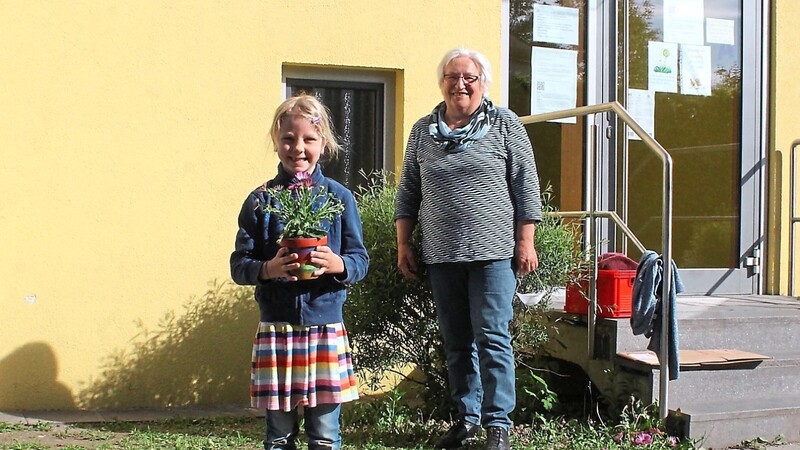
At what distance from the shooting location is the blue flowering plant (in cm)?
338

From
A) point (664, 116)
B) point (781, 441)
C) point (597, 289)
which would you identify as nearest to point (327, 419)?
point (597, 289)

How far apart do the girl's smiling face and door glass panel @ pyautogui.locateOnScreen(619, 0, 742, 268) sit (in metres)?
3.78

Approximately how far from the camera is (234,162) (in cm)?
575

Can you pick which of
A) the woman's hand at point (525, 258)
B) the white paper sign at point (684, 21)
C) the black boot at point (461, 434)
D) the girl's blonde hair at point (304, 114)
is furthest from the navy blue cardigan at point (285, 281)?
the white paper sign at point (684, 21)

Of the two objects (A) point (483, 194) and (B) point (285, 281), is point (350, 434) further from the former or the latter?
(B) point (285, 281)

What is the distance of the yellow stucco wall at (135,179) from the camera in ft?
17.6

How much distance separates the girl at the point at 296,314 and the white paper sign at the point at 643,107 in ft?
12.3


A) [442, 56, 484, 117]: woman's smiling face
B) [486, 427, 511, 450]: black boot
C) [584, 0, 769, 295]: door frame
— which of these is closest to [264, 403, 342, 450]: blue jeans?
[486, 427, 511, 450]: black boot

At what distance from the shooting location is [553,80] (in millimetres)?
6578

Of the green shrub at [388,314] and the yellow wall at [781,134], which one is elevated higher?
the yellow wall at [781,134]

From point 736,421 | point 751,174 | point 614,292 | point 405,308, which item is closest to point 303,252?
point 405,308

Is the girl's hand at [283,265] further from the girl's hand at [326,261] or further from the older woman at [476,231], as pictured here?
the older woman at [476,231]

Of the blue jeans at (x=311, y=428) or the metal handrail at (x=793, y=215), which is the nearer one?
the blue jeans at (x=311, y=428)

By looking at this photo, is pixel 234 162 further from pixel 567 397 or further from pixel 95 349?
pixel 567 397
